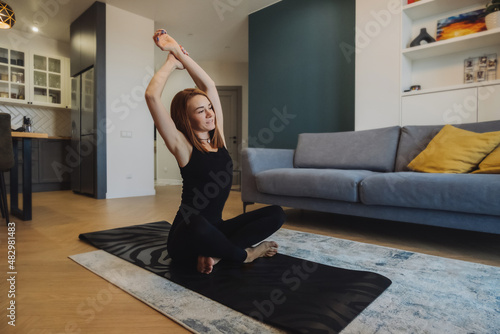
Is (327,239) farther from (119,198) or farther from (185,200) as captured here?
(119,198)

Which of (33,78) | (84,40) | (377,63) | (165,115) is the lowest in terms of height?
(165,115)

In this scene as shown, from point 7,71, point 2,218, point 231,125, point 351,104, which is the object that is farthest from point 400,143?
point 7,71

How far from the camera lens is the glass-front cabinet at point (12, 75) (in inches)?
202

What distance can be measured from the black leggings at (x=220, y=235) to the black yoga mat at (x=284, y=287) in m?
0.11

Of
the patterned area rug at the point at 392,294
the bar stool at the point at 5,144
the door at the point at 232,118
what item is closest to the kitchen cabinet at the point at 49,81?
the door at the point at 232,118

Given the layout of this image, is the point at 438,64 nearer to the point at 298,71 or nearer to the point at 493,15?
the point at 493,15

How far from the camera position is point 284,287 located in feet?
4.22

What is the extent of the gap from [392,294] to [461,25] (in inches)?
113

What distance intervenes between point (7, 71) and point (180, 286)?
5810 millimetres

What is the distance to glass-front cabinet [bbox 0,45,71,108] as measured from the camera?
5148mm

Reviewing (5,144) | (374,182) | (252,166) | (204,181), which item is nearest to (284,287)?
(204,181)

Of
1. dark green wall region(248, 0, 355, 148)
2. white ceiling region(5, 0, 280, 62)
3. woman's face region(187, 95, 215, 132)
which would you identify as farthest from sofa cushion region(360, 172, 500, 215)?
white ceiling region(5, 0, 280, 62)

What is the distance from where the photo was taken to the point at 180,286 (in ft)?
4.35

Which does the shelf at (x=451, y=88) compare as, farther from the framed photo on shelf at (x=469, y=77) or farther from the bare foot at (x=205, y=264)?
the bare foot at (x=205, y=264)
